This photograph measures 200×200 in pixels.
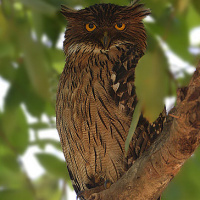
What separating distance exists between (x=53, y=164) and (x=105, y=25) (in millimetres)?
1077

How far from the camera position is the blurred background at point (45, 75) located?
107 centimetres

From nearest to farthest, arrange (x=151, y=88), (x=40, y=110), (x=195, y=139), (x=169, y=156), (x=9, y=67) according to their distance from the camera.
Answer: (x=151, y=88)
(x=195, y=139)
(x=169, y=156)
(x=9, y=67)
(x=40, y=110)

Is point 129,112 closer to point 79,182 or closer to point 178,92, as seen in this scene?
point 79,182

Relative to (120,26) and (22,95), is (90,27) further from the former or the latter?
(22,95)

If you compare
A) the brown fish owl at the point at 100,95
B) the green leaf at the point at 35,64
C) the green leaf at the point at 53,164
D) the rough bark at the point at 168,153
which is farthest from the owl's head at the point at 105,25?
the green leaf at the point at 35,64

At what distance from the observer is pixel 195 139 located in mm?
1583

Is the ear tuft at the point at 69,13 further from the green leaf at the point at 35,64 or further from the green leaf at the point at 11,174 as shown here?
the green leaf at the point at 35,64

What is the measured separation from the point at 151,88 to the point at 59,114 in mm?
1824

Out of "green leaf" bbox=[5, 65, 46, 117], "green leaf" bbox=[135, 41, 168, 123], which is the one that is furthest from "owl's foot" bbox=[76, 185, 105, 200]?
"green leaf" bbox=[135, 41, 168, 123]

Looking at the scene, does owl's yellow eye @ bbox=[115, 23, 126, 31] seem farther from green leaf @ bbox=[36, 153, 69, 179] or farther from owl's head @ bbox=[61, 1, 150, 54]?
green leaf @ bbox=[36, 153, 69, 179]

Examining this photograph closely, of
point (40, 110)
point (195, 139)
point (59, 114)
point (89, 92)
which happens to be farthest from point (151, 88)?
point (59, 114)

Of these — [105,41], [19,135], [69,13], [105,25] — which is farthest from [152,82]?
[69,13]

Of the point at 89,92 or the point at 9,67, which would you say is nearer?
the point at 9,67

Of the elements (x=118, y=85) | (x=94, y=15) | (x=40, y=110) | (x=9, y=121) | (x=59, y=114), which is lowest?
(x=9, y=121)
